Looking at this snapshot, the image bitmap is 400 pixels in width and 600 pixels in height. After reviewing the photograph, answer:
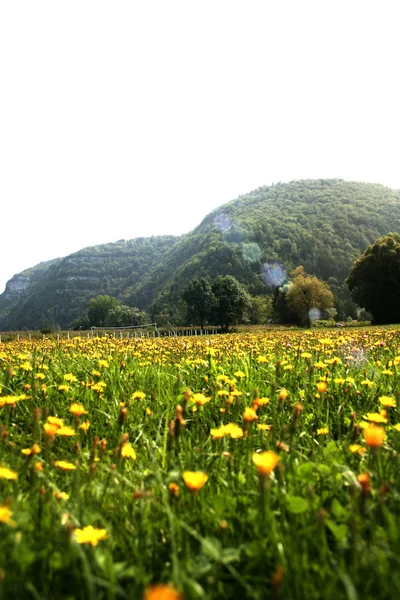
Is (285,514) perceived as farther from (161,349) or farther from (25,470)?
(161,349)

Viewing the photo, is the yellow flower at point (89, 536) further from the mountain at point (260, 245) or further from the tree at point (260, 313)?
the mountain at point (260, 245)

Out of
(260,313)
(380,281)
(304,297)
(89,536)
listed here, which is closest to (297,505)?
(89,536)

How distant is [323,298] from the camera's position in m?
52.3

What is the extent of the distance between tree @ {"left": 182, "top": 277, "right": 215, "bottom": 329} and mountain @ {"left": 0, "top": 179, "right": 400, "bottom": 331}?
1960 inches

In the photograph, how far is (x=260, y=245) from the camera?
400 feet

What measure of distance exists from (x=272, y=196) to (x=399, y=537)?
556ft

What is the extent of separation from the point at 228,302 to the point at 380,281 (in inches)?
836

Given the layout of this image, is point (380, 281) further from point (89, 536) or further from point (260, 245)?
point (260, 245)

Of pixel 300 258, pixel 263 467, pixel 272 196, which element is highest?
pixel 272 196

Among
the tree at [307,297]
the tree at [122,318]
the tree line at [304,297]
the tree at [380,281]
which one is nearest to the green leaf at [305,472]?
the tree at [380,281]

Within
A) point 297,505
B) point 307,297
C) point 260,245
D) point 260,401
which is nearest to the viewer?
point 297,505

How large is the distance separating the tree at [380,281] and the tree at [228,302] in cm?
1795

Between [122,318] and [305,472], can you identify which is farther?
[122,318]

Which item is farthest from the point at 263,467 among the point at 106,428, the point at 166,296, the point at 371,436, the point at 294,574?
the point at 166,296
